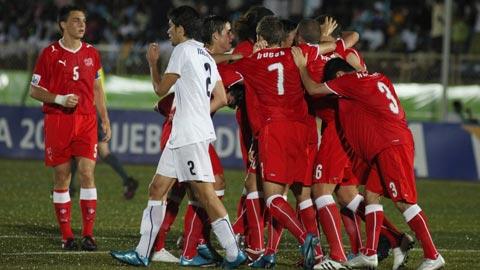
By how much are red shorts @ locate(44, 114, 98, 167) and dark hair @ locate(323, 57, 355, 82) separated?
2.74 meters

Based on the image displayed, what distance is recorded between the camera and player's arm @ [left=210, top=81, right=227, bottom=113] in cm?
996

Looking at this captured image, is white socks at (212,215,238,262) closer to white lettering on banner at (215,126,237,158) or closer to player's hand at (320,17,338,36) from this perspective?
player's hand at (320,17,338,36)

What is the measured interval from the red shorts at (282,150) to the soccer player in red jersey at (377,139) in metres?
0.41

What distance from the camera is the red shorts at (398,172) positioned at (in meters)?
10.0

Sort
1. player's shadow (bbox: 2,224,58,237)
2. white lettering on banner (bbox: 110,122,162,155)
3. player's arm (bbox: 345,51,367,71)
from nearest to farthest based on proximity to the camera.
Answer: player's arm (bbox: 345,51,367,71)
player's shadow (bbox: 2,224,58,237)
white lettering on banner (bbox: 110,122,162,155)

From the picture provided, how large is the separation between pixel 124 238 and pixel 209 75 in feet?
10.4

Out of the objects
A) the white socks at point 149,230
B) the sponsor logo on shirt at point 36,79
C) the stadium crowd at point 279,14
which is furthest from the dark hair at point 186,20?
the stadium crowd at point 279,14

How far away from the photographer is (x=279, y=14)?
86.9 feet

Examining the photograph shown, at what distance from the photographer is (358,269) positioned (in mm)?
10289

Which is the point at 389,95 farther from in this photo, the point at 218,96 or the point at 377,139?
the point at 218,96

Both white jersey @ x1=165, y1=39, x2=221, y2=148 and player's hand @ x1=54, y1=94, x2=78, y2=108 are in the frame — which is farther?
player's hand @ x1=54, y1=94, x2=78, y2=108

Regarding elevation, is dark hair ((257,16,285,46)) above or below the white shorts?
above

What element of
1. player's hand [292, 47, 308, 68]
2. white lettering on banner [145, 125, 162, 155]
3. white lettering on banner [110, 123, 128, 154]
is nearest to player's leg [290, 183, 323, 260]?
player's hand [292, 47, 308, 68]

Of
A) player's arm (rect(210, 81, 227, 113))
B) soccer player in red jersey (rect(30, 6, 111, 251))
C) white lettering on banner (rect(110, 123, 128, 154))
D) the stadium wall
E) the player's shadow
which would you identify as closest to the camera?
player's arm (rect(210, 81, 227, 113))
